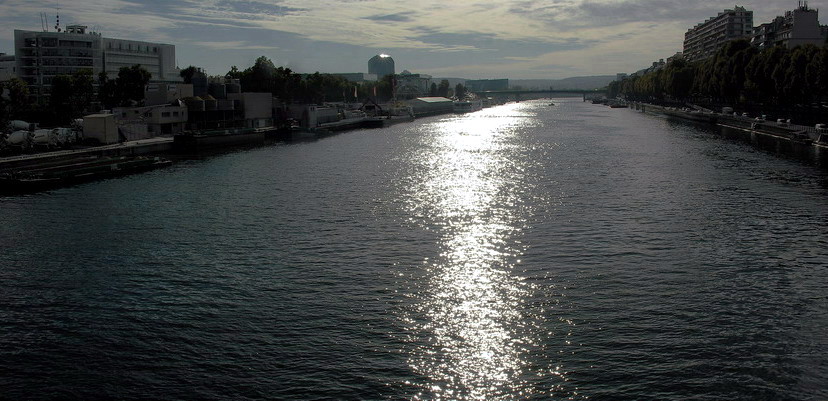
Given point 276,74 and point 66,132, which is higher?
point 276,74

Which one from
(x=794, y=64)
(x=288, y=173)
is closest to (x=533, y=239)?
(x=288, y=173)

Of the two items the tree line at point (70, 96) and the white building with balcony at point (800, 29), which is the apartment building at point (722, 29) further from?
the tree line at point (70, 96)

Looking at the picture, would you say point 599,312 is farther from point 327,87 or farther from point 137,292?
point 327,87

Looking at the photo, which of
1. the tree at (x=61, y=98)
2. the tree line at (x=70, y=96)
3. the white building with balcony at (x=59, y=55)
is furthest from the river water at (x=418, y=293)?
the white building with balcony at (x=59, y=55)

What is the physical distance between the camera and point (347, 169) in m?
50.2

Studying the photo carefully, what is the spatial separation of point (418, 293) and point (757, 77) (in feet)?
252

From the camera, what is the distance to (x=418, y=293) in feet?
67.4

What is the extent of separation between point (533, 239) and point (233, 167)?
3072cm

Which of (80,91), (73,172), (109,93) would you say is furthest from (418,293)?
(109,93)

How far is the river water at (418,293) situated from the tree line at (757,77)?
34231 mm

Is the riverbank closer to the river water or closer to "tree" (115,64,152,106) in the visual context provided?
the river water

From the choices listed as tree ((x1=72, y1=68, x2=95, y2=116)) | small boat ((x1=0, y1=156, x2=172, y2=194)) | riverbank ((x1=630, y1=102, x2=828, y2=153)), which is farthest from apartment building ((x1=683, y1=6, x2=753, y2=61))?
small boat ((x1=0, y1=156, x2=172, y2=194))

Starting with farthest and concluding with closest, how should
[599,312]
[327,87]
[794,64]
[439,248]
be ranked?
[327,87] → [794,64] → [439,248] → [599,312]

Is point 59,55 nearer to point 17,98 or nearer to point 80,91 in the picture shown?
point 80,91
